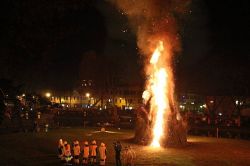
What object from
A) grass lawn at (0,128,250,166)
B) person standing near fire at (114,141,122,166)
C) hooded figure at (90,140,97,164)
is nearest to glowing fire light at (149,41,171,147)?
grass lawn at (0,128,250,166)

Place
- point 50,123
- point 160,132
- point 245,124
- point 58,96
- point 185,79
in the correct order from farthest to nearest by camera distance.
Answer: point 58,96 < point 185,79 < point 50,123 < point 245,124 < point 160,132

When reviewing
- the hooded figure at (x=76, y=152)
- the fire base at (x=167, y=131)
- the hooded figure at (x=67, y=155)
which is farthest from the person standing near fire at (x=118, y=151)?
the fire base at (x=167, y=131)

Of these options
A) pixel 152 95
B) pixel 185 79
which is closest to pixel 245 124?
pixel 152 95

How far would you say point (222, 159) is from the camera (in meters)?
29.7

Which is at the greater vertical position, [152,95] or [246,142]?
[152,95]

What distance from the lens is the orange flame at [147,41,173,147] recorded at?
38.6 metres

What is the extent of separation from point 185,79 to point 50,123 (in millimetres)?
29046

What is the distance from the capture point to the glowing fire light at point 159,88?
126 ft

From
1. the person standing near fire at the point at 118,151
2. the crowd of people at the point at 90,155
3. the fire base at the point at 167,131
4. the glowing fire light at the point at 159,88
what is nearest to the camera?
the person standing near fire at the point at 118,151

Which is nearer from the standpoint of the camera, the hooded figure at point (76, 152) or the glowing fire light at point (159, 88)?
the hooded figure at point (76, 152)

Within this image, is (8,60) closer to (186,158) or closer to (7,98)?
(7,98)

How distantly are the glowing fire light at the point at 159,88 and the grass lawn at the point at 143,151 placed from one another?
3.31 meters

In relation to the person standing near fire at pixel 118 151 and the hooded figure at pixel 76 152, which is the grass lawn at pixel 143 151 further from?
the person standing near fire at pixel 118 151

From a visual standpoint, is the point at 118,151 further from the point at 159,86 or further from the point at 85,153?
the point at 159,86
